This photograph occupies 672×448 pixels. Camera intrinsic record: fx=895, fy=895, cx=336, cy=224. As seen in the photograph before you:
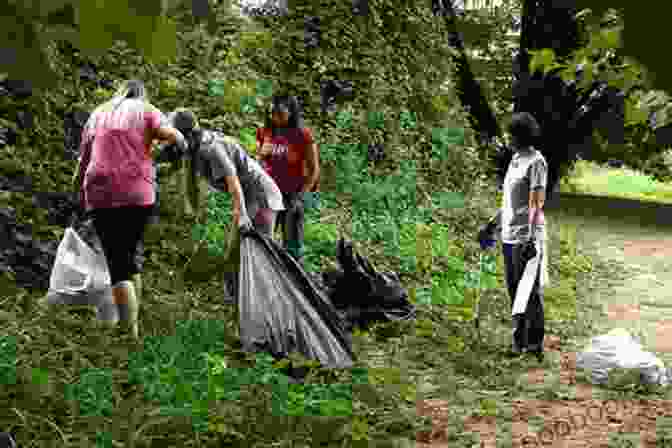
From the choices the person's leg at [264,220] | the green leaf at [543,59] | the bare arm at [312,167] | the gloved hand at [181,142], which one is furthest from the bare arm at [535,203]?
the green leaf at [543,59]

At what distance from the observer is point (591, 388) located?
535 centimetres

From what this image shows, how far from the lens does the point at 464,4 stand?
17906mm

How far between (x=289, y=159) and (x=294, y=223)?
0.46 metres

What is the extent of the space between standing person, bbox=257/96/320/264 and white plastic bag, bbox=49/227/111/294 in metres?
1.57

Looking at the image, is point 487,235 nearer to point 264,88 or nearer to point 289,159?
point 289,159

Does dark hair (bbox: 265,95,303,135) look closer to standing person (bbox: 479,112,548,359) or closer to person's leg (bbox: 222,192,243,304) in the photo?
person's leg (bbox: 222,192,243,304)

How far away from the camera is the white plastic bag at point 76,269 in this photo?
4.46 meters

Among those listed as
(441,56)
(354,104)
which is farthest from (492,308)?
(441,56)

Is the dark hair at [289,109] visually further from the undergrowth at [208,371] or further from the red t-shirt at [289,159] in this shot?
the undergrowth at [208,371]

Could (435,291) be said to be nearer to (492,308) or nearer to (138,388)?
(492,308)

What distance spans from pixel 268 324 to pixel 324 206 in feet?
12.9

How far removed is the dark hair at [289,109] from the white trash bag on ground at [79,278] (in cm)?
165

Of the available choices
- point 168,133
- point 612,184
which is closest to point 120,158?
point 168,133

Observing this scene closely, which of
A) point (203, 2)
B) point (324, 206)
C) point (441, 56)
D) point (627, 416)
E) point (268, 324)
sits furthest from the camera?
point (441, 56)
